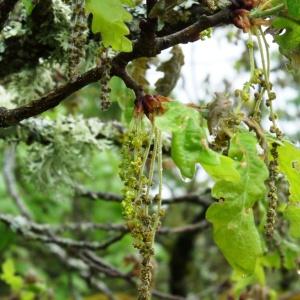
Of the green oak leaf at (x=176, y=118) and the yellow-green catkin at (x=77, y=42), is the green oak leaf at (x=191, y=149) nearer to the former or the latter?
the green oak leaf at (x=176, y=118)

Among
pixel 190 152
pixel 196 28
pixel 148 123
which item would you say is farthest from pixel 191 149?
pixel 148 123

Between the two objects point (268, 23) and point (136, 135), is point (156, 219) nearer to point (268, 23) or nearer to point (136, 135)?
point (136, 135)

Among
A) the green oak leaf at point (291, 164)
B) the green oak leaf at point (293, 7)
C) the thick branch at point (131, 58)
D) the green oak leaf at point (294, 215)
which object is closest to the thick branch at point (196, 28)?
the thick branch at point (131, 58)

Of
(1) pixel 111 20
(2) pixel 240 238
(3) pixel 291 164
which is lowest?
(2) pixel 240 238

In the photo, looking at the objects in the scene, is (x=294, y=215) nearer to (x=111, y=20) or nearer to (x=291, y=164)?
(x=291, y=164)

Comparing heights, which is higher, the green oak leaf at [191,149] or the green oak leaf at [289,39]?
the green oak leaf at [289,39]
